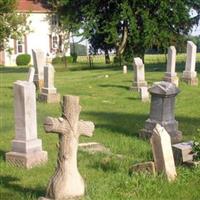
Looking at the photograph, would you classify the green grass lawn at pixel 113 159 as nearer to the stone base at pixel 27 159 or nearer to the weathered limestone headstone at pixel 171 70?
the stone base at pixel 27 159

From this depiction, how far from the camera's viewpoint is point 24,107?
9125mm

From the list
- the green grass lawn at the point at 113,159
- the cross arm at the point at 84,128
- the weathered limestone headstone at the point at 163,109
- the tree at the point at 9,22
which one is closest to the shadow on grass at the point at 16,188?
the green grass lawn at the point at 113,159

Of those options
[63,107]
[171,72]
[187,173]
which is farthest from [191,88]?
[63,107]

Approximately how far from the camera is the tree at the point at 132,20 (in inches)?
1603

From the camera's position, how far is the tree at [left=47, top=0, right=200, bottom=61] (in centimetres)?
4072

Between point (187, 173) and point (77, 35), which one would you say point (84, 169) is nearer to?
point (187, 173)

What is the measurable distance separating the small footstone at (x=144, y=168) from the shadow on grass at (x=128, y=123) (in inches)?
139

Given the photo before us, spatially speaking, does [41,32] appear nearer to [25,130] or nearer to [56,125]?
[25,130]

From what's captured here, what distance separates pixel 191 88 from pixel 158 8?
21.1m

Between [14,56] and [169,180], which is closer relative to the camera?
[169,180]

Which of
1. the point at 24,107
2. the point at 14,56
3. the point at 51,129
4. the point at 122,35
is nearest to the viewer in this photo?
the point at 51,129

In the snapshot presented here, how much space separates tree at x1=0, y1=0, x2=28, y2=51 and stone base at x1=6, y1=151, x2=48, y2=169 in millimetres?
30884

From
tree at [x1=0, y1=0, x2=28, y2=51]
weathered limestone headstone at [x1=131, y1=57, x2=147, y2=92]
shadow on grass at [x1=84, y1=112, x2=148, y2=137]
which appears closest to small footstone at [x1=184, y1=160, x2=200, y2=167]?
shadow on grass at [x1=84, y1=112, x2=148, y2=137]

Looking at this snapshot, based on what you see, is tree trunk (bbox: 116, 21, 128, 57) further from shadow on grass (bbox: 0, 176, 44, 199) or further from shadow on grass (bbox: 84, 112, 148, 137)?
shadow on grass (bbox: 0, 176, 44, 199)
